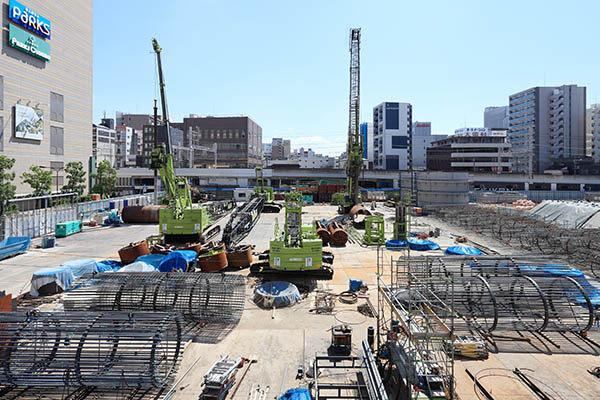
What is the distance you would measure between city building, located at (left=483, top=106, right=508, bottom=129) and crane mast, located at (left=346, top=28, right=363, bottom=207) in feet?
456

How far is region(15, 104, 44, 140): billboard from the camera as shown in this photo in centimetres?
4309

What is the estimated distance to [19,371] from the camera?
954 centimetres

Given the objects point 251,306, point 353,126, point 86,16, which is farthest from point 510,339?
point 86,16

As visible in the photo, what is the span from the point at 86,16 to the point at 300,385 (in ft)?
223

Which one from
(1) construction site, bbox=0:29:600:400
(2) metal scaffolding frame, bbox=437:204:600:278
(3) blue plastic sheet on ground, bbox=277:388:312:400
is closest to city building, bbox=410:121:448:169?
(2) metal scaffolding frame, bbox=437:204:600:278

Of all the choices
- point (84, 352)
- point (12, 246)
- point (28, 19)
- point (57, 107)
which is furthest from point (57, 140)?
point (84, 352)

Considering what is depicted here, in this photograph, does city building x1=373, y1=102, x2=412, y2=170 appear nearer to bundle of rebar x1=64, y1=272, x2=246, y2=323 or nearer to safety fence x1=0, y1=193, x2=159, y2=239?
safety fence x1=0, y1=193, x2=159, y2=239

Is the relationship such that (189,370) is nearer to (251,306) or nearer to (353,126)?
(251,306)

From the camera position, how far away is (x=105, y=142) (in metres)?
126

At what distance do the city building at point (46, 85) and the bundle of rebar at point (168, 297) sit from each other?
1556 inches

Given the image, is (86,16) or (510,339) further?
(86,16)

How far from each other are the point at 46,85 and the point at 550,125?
137 m

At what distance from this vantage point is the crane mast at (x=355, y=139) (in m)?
50.1

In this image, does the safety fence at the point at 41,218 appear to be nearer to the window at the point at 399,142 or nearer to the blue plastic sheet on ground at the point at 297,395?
the blue plastic sheet on ground at the point at 297,395
